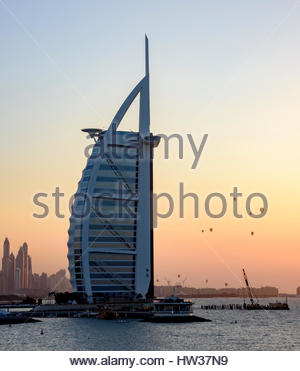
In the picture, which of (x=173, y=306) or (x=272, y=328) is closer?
(x=272, y=328)

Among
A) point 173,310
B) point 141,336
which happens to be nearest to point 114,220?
point 173,310

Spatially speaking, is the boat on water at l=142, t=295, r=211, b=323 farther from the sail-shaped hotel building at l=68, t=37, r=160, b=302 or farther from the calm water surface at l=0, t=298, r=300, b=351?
the sail-shaped hotel building at l=68, t=37, r=160, b=302

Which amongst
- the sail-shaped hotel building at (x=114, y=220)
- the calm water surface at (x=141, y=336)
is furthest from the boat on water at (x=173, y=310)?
the sail-shaped hotel building at (x=114, y=220)

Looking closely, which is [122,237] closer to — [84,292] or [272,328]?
[84,292]

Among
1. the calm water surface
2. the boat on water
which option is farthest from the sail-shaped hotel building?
the calm water surface

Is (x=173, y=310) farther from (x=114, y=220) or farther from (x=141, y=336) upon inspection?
(x=141, y=336)
